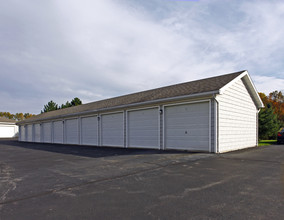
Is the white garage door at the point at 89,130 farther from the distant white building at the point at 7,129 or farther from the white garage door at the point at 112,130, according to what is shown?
the distant white building at the point at 7,129

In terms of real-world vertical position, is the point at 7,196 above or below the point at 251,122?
below

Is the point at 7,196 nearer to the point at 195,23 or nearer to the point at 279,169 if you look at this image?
the point at 279,169

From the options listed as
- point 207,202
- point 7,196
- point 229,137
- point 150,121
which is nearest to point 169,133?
point 150,121

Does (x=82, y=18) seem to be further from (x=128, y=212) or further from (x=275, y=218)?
(x=275, y=218)

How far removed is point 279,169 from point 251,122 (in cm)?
786

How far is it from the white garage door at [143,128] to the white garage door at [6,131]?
37.0m

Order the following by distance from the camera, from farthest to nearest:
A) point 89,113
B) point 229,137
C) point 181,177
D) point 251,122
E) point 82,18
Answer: point 89,113 < point 251,122 < point 229,137 < point 82,18 < point 181,177

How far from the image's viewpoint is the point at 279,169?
574 centimetres

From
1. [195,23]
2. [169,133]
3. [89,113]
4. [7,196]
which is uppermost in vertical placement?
[195,23]

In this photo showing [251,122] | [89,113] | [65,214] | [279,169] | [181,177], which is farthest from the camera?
[89,113]

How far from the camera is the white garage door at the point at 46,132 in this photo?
21836mm

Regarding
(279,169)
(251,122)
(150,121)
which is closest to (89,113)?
(150,121)

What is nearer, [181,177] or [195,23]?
[181,177]

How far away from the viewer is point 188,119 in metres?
9.86
